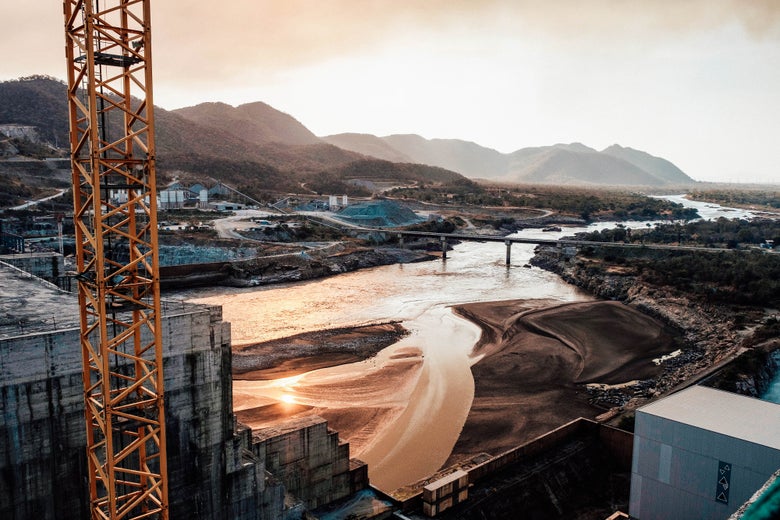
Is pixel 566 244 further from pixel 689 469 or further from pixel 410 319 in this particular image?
pixel 689 469

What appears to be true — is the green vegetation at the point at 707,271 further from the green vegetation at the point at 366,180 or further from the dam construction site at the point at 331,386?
the green vegetation at the point at 366,180

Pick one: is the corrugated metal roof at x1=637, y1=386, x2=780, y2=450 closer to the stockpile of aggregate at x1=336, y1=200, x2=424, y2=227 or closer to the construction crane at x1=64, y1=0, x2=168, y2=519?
the construction crane at x1=64, y1=0, x2=168, y2=519

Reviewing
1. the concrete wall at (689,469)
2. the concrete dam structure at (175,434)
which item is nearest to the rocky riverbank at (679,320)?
the concrete wall at (689,469)

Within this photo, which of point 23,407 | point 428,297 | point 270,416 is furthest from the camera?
point 428,297

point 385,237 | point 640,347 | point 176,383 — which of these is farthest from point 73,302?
point 385,237

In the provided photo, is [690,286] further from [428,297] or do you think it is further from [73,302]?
[73,302]

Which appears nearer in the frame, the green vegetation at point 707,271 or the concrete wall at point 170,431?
the concrete wall at point 170,431
